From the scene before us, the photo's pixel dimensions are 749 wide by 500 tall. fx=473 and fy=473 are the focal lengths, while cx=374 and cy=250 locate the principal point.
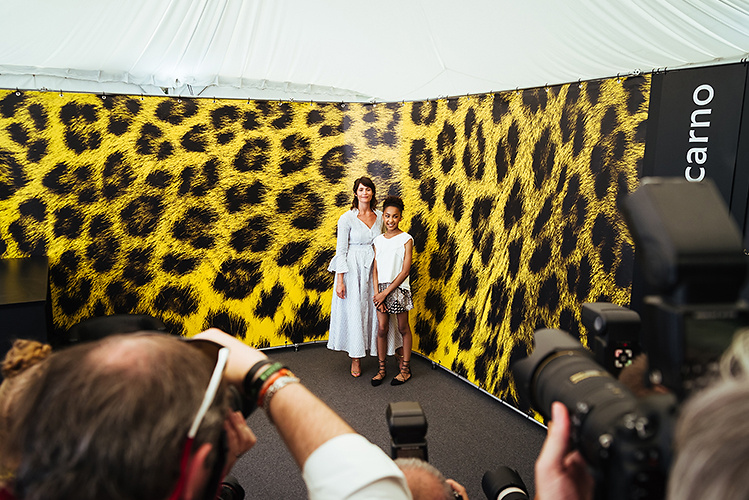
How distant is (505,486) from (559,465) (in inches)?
30.8

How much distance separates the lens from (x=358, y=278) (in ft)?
12.7

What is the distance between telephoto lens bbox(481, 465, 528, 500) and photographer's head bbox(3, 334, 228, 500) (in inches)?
42.8

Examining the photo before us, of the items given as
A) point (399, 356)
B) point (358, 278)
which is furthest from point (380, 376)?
point (358, 278)

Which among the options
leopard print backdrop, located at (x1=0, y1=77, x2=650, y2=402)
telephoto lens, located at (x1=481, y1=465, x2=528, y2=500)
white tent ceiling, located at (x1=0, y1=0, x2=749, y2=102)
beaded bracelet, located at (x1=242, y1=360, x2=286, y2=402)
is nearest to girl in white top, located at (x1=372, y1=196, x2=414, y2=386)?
leopard print backdrop, located at (x1=0, y1=77, x2=650, y2=402)

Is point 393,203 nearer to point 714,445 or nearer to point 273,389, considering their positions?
point 273,389

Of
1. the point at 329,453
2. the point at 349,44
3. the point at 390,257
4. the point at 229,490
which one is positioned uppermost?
the point at 349,44

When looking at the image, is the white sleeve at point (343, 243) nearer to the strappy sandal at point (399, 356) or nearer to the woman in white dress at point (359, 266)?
the woman in white dress at point (359, 266)

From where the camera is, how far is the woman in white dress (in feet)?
12.6

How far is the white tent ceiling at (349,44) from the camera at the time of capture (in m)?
2.45

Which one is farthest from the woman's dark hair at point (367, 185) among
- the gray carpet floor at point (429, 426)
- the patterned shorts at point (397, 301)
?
the gray carpet floor at point (429, 426)

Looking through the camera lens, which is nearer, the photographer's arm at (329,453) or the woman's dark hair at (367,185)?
the photographer's arm at (329,453)

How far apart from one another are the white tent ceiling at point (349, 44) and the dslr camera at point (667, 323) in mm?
→ 2001

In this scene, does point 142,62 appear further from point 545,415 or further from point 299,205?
point 545,415

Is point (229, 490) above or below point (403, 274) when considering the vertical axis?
below
